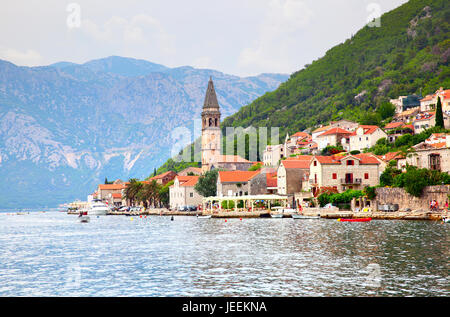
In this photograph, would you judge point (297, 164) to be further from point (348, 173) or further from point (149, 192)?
point (149, 192)

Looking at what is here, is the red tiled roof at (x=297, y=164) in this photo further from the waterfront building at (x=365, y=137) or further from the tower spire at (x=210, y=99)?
the tower spire at (x=210, y=99)

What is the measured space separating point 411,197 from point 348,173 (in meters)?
14.8

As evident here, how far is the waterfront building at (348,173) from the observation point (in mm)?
89938

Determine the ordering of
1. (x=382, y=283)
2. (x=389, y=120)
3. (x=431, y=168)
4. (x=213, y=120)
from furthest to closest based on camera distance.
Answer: (x=213, y=120), (x=389, y=120), (x=431, y=168), (x=382, y=283)

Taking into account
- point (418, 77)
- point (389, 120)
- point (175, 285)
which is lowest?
point (175, 285)

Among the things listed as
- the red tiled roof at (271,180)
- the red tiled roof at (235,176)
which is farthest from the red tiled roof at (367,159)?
the red tiled roof at (235,176)

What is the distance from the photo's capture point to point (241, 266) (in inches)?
1357

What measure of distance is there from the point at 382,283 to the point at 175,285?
997cm

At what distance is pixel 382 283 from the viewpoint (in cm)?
2736

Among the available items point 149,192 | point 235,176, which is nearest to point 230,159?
point 149,192

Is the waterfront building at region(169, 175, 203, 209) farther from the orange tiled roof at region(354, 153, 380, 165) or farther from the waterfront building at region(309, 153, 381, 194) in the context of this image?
the orange tiled roof at region(354, 153, 380, 165)
